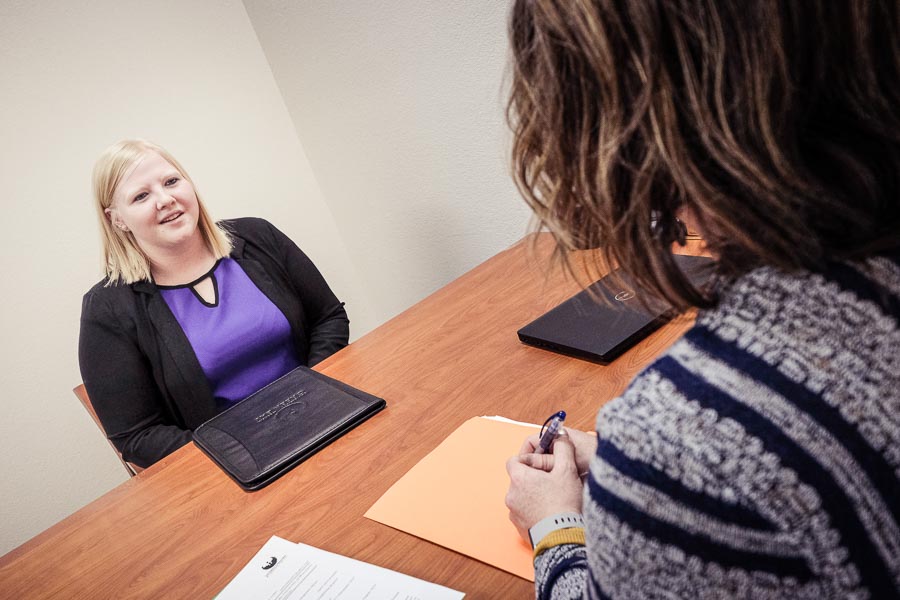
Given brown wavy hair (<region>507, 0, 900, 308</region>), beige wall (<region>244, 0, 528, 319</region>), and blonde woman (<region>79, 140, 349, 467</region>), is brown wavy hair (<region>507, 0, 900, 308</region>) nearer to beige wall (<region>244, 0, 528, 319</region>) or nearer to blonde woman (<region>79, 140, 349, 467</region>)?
beige wall (<region>244, 0, 528, 319</region>)

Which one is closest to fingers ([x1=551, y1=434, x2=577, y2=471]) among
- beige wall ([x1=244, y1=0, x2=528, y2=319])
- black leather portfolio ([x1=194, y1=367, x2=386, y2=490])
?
black leather portfolio ([x1=194, y1=367, x2=386, y2=490])

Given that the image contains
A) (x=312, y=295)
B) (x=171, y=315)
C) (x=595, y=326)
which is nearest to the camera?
(x=595, y=326)

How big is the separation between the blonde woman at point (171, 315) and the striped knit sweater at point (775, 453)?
4.58 ft

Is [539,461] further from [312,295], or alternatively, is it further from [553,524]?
[312,295]

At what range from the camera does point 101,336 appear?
163 cm

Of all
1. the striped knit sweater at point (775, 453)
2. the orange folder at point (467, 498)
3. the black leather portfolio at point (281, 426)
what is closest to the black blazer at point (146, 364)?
the black leather portfolio at point (281, 426)

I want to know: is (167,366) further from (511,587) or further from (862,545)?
(862,545)

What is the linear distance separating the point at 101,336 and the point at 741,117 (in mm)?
1664

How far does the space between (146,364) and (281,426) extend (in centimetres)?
73

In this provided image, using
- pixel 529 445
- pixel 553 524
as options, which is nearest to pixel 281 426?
pixel 529 445

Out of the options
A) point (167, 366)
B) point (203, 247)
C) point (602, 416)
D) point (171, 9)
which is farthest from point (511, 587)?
point (171, 9)

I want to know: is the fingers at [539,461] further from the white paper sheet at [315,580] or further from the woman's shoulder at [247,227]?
the woman's shoulder at [247,227]

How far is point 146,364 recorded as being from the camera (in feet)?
5.49

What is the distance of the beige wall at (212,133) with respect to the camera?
2033 mm
